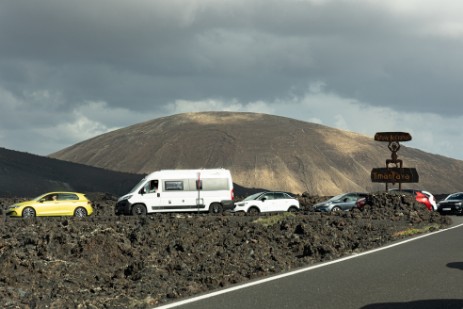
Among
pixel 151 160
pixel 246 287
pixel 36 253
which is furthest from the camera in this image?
pixel 151 160

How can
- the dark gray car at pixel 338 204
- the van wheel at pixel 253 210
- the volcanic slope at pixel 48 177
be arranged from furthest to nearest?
the volcanic slope at pixel 48 177, the dark gray car at pixel 338 204, the van wheel at pixel 253 210

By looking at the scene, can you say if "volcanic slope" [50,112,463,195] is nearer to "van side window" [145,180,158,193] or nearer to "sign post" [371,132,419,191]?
"sign post" [371,132,419,191]

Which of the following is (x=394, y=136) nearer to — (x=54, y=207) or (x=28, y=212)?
(x=54, y=207)

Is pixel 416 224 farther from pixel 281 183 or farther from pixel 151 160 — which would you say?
pixel 151 160

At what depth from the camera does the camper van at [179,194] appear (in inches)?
1247

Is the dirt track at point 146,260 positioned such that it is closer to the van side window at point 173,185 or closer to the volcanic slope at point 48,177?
the van side window at point 173,185

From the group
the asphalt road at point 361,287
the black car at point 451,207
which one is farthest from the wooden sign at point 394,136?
the asphalt road at point 361,287

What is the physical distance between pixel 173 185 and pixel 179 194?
541mm

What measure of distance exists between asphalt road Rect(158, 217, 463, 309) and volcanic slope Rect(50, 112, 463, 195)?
118 m

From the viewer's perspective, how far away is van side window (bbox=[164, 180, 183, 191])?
32094mm

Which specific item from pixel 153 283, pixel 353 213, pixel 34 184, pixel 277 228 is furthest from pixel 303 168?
pixel 153 283

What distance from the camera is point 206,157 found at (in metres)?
146

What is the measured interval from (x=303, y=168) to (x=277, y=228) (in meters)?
121

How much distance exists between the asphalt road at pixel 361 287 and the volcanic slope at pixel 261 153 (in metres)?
118
